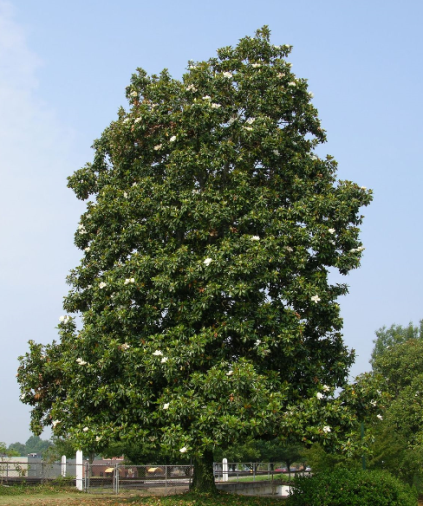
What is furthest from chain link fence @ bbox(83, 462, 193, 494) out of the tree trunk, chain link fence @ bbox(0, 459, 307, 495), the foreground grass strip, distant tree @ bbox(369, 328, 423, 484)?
distant tree @ bbox(369, 328, 423, 484)

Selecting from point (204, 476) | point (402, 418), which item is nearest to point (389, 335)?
point (402, 418)

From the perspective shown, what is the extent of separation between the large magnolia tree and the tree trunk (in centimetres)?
5

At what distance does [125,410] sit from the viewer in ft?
45.7

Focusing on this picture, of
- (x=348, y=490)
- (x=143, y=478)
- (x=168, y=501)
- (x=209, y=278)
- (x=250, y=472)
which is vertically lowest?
(x=250, y=472)

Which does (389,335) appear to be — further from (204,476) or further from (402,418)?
(204,476)

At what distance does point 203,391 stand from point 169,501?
11.5 ft

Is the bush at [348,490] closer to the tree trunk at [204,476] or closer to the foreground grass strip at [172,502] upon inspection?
the foreground grass strip at [172,502]

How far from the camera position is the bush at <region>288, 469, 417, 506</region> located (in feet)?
44.7

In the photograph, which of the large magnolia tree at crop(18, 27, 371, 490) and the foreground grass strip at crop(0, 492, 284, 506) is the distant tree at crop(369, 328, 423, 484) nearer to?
the large magnolia tree at crop(18, 27, 371, 490)

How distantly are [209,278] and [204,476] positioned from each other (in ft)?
19.8

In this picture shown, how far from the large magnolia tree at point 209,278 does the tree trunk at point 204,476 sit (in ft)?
0.18

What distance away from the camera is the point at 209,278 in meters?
14.1

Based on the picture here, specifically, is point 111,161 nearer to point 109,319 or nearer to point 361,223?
point 109,319

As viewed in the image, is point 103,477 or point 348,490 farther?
point 103,477
